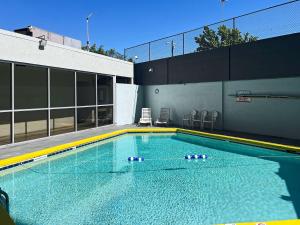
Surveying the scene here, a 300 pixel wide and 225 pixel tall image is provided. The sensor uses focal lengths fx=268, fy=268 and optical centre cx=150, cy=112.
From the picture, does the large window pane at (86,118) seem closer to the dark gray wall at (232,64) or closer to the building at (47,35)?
the building at (47,35)

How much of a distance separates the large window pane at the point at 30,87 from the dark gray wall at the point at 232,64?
6804 millimetres

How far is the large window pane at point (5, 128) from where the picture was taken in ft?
24.9

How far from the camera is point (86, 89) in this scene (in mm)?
11195

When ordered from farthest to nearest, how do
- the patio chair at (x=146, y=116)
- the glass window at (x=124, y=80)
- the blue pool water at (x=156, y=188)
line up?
the glass window at (x=124, y=80)
the patio chair at (x=146, y=116)
the blue pool water at (x=156, y=188)

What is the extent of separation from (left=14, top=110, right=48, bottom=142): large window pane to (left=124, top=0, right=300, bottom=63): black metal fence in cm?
762

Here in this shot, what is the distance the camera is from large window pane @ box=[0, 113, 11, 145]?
7590mm

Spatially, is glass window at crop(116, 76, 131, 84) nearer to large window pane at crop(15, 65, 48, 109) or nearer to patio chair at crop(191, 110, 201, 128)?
patio chair at crop(191, 110, 201, 128)

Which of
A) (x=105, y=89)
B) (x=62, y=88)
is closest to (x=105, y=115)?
(x=105, y=89)

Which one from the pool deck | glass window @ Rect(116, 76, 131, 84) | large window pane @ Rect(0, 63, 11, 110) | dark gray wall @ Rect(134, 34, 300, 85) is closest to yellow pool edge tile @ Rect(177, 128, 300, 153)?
the pool deck

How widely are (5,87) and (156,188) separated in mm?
5428

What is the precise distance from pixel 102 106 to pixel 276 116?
722 centimetres

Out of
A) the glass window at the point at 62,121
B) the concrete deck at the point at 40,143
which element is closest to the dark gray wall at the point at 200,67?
the concrete deck at the point at 40,143

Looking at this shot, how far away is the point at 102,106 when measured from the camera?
1221 cm

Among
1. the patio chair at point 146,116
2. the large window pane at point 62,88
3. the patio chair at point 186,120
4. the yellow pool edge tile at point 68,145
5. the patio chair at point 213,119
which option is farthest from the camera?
the patio chair at point 146,116
